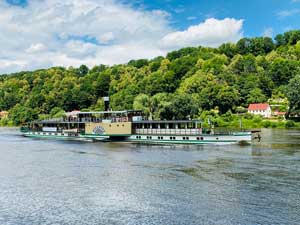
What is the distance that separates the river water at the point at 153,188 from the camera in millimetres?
26750

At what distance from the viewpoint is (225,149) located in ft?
199

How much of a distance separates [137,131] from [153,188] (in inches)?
1652

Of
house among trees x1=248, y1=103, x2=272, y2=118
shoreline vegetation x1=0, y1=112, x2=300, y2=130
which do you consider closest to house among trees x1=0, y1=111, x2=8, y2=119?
shoreline vegetation x1=0, y1=112, x2=300, y2=130

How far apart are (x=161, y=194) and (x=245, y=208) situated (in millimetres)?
7242

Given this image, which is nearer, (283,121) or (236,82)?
(283,121)

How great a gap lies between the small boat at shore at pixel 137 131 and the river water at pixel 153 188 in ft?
40.6

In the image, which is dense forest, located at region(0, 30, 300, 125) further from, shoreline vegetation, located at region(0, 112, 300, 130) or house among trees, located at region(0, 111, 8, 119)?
house among trees, located at region(0, 111, 8, 119)

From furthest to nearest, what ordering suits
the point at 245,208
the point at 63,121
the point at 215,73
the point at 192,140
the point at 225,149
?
1. the point at 215,73
2. the point at 63,121
3. the point at 192,140
4. the point at 225,149
5. the point at 245,208

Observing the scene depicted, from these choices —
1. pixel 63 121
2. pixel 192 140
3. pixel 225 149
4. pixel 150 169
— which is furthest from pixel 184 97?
pixel 150 169

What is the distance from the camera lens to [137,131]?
250 ft

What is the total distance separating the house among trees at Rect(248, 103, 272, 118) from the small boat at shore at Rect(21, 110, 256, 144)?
5259cm

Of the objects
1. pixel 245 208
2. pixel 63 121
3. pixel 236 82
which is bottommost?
pixel 245 208

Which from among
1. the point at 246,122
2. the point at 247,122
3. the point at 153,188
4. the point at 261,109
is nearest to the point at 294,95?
the point at 261,109

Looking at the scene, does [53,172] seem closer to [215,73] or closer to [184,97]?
[184,97]
